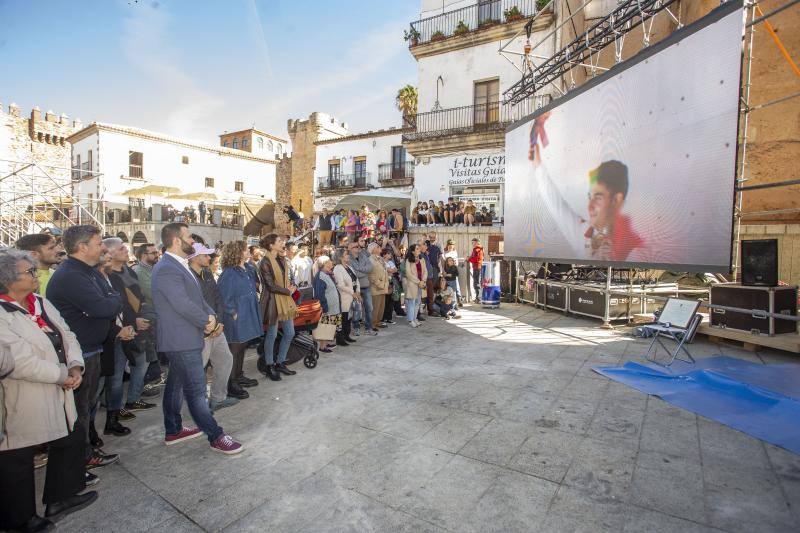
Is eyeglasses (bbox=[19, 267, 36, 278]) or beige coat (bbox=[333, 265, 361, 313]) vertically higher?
eyeglasses (bbox=[19, 267, 36, 278])

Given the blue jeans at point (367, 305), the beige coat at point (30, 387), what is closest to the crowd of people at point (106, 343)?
the beige coat at point (30, 387)

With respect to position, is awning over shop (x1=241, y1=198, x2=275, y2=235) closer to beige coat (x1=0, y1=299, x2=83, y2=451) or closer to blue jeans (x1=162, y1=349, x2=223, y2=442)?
blue jeans (x1=162, y1=349, x2=223, y2=442)

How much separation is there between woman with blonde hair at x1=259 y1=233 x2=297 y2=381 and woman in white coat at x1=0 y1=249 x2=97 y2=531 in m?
2.46

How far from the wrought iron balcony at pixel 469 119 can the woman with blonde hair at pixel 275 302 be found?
536 inches

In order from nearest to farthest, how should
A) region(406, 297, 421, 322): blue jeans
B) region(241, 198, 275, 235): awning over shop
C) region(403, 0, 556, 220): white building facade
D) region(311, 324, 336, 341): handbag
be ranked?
1. region(311, 324, 336, 341): handbag
2. region(406, 297, 421, 322): blue jeans
3. region(403, 0, 556, 220): white building facade
4. region(241, 198, 275, 235): awning over shop

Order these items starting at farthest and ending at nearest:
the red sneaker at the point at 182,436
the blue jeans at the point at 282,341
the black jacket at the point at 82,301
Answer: the blue jeans at the point at 282,341 → the red sneaker at the point at 182,436 → the black jacket at the point at 82,301

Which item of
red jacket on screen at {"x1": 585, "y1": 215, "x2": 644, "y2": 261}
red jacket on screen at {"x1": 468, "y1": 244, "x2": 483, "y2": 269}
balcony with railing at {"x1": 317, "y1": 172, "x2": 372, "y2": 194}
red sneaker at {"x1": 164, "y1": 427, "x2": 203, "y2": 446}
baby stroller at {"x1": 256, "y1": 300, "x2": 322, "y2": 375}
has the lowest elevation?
red sneaker at {"x1": 164, "y1": 427, "x2": 203, "y2": 446}

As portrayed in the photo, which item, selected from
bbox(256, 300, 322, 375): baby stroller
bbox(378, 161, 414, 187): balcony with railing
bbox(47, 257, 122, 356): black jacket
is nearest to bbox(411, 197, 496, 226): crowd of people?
bbox(256, 300, 322, 375): baby stroller

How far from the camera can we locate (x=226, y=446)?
338cm

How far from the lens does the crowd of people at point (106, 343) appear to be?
2.43 m

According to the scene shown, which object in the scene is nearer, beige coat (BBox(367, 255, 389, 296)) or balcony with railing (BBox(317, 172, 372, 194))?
beige coat (BBox(367, 255, 389, 296))

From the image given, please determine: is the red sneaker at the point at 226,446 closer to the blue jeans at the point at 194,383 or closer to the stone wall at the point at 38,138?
the blue jeans at the point at 194,383

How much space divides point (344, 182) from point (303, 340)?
23.0 meters

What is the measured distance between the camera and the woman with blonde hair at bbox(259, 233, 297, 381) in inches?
205
